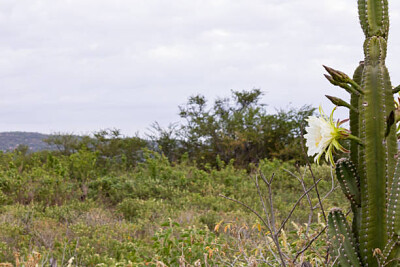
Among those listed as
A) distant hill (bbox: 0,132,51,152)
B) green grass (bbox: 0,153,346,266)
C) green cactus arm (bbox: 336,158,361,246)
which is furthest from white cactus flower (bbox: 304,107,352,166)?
distant hill (bbox: 0,132,51,152)

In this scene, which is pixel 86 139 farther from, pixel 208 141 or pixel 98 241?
pixel 98 241

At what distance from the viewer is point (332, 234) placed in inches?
106

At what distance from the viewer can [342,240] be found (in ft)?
8.71

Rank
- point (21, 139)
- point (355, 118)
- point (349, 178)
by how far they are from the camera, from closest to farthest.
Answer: point (349, 178) → point (355, 118) → point (21, 139)

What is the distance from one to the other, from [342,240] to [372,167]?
49 cm

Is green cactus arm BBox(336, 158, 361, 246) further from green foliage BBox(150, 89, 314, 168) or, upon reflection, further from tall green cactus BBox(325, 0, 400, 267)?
green foliage BBox(150, 89, 314, 168)

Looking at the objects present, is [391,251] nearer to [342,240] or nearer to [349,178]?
[342,240]

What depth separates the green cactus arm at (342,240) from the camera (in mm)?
2605

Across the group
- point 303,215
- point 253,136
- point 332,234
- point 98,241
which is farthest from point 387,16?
point 253,136

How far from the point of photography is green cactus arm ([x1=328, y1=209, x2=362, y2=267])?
2.61 meters

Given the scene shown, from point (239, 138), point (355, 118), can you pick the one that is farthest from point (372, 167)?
point (239, 138)

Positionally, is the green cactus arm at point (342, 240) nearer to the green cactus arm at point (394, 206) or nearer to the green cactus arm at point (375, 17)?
the green cactus arm at point (394, 206)

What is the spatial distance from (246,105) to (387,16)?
16.3 meters

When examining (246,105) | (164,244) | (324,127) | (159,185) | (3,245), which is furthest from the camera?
(246,105)
